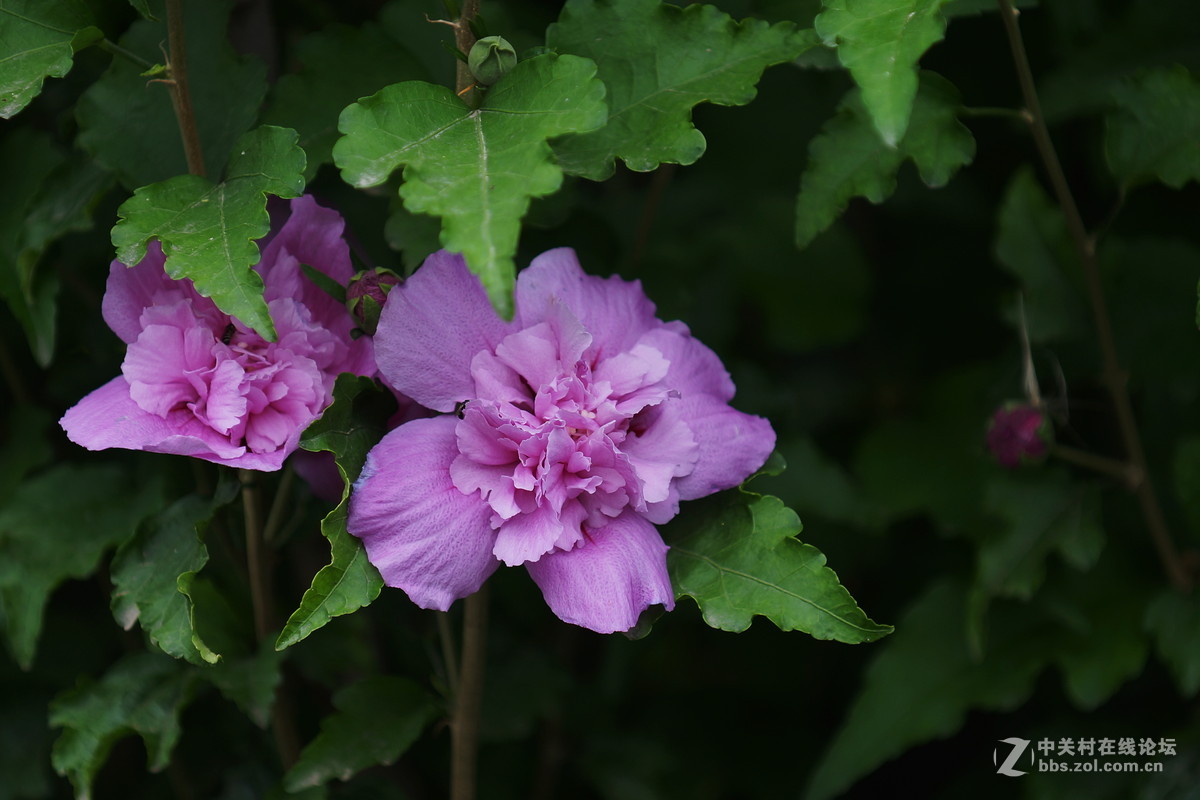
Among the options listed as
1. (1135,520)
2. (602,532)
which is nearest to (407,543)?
(602,532)

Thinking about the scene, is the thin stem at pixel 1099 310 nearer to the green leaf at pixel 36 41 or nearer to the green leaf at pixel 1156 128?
the green leaf at pixel 1156 128

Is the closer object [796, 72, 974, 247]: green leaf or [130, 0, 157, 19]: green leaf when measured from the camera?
[130, 0, 157, 19]: green leaf

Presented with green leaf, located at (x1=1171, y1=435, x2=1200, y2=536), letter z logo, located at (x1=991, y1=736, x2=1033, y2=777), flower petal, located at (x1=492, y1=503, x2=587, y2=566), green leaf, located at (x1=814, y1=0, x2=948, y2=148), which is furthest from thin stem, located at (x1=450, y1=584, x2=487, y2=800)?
green leaf, located at (x1=1171, y1=435, x2=1200, y2=536)

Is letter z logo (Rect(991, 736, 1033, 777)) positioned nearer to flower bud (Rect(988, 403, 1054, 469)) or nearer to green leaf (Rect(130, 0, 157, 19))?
flower bud (Rect(988, 403, 1054, 469))

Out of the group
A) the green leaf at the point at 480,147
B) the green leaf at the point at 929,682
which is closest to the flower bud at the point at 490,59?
the green leaf at the point at 480,147

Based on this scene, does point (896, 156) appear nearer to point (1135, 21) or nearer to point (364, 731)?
point (1135, 21)

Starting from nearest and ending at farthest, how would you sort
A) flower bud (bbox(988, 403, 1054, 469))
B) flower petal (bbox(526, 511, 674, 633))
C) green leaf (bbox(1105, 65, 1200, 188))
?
flower petal (bbox(526, 511, 674, 633)) → green leaf (bbox(1105, 65, 1200, 188)) → flower bud (bbox(988, 403, 1054, 469))
